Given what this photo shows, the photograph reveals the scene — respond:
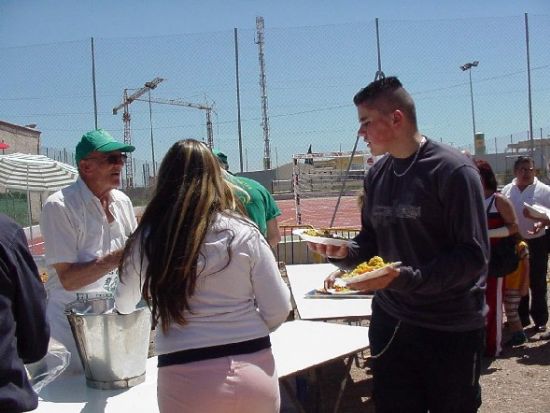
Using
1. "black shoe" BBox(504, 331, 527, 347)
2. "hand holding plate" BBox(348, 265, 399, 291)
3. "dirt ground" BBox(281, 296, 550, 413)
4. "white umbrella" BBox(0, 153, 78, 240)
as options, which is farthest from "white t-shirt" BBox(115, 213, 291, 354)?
"white umbrella" BBox(0, 153, 78, 240)

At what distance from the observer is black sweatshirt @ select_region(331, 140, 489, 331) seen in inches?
78.7

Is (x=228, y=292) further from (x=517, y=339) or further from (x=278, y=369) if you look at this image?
(x=517, y=339)

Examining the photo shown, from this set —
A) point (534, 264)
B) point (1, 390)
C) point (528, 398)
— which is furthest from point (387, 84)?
point (534, 264)

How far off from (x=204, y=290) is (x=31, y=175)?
7367mm

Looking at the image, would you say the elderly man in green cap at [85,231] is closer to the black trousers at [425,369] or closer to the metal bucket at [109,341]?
the metal bucket at [109,341]

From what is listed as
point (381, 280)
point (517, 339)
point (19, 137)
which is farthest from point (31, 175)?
point (19, 137)

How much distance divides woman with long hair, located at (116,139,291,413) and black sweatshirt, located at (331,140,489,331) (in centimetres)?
46

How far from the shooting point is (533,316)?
588 centimetres

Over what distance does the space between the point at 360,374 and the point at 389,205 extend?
3.03m

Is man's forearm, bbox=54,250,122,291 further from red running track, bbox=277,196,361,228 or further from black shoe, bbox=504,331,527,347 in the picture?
red running track, bbox=277,196,361,228

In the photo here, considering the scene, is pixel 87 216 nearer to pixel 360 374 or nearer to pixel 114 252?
pixel 114 252

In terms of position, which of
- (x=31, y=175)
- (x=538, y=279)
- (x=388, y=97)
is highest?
(x=31, y=175)

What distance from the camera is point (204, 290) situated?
1.89m

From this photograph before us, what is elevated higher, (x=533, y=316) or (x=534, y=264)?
(x=534, y=264)
